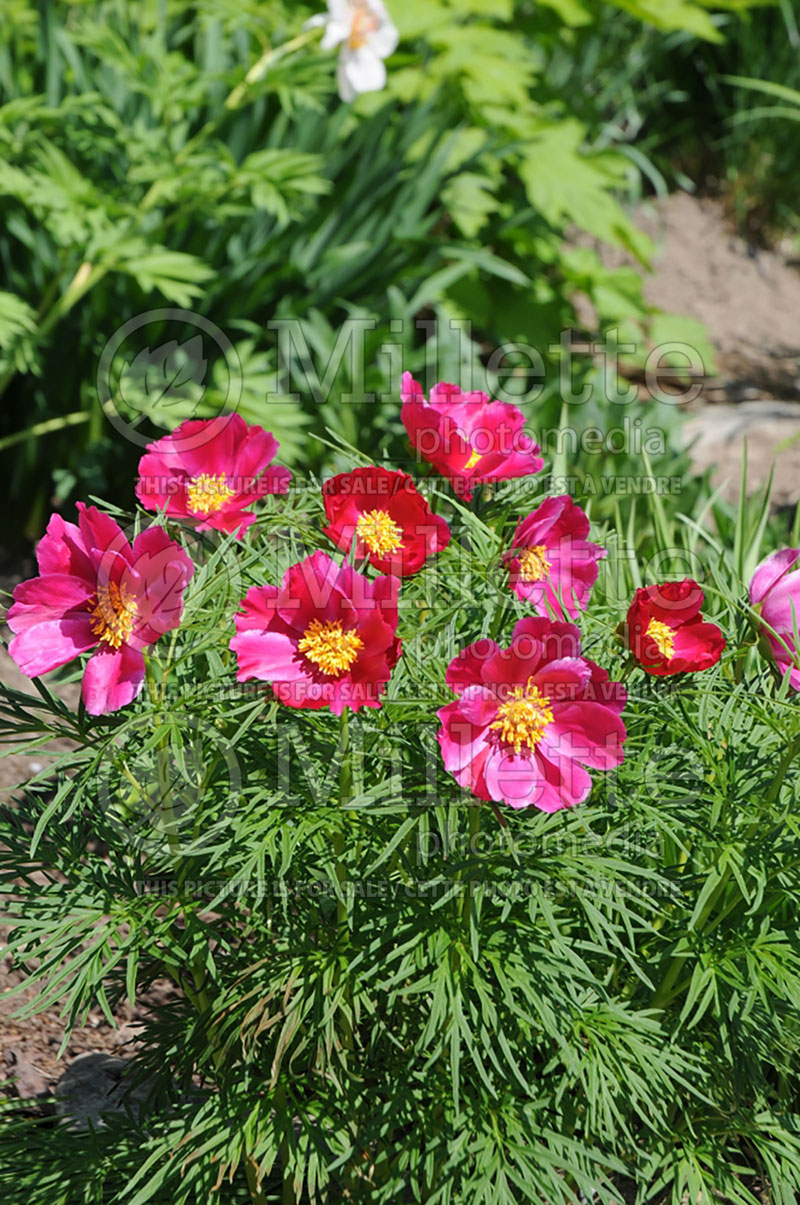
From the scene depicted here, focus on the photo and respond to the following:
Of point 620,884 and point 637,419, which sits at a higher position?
point 620,884

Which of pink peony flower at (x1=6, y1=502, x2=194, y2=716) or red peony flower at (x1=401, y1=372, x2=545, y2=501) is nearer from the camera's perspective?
pink peony flower at (x1=6, y1=502, x2=194, y2=716)

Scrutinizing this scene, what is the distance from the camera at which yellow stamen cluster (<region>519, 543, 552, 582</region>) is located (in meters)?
1.17

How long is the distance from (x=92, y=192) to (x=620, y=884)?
5.62ft

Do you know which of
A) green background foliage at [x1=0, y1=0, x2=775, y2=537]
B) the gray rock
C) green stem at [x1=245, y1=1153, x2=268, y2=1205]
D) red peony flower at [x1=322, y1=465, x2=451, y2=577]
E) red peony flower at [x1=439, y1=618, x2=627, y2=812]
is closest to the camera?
red peony flower at [x1=439, y1=618, x2=627, y2=812]

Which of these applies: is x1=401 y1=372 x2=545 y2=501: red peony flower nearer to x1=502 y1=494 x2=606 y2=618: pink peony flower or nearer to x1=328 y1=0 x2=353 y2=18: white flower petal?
x1=502 y1=494 x2=606 y2=618: pink peony flower

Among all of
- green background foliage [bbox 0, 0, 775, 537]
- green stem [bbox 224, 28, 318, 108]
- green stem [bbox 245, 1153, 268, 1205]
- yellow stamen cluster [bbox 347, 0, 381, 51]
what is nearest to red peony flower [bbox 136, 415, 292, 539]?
green stem [bbox 245, 1153, 268, 1205]

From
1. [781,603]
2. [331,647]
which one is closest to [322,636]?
[331,647]

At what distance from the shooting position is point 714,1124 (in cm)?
133

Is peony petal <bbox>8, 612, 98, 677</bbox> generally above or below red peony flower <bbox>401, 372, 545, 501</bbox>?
below

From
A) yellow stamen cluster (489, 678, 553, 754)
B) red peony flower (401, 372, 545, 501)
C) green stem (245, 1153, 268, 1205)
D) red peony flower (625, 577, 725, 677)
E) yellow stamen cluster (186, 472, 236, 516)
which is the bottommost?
green stem (245, 1153, 268, 1205)

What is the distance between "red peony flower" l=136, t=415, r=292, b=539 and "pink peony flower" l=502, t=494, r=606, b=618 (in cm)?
26

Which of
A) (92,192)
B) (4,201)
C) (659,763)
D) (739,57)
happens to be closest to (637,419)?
(92,192)

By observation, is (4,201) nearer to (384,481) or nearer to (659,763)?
(384,481)

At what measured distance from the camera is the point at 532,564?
1.17 m
